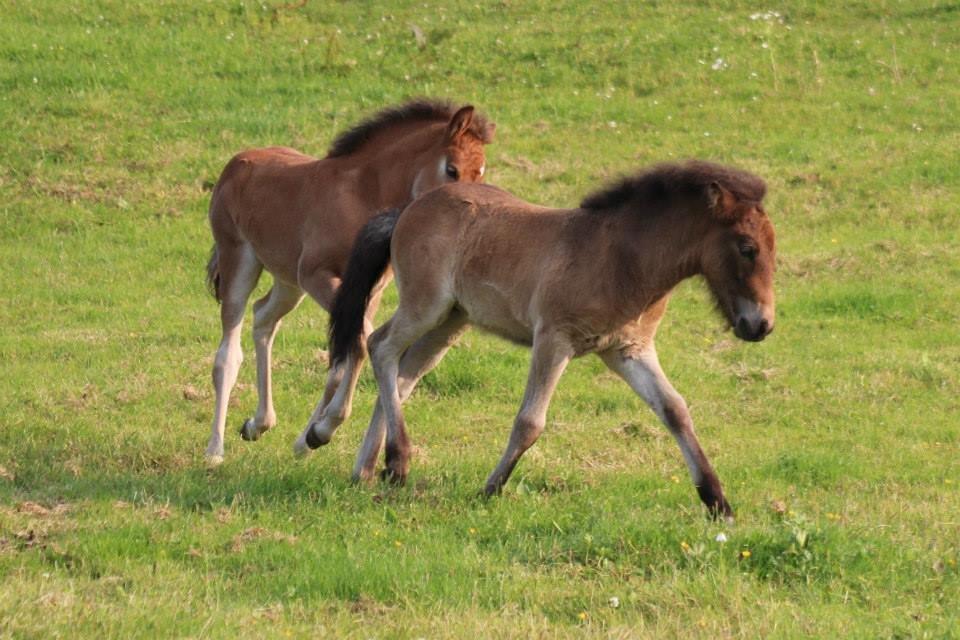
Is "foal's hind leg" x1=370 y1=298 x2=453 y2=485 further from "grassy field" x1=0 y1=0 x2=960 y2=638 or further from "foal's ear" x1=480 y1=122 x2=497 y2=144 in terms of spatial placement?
"foal's ear" x1=480 y1=122 x2=497 y2=144

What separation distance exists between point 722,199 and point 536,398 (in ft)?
4.60

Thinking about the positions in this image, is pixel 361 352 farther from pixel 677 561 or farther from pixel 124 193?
pixel 124 193

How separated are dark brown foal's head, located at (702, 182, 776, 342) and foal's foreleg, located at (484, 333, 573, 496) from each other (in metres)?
0.90

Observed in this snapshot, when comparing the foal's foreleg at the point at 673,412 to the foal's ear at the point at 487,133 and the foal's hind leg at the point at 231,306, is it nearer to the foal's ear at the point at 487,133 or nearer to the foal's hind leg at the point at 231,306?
the foal's ear at the point at 487,133

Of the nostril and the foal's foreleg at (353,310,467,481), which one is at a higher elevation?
the nostril

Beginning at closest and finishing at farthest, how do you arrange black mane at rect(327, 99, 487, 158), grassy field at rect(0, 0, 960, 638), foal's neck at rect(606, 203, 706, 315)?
grassy field at rect(0, 0, 960, 638) < foal's neck at rect(606, 203, 706, 315) < black mane at rect(327, 99, 487, 158)

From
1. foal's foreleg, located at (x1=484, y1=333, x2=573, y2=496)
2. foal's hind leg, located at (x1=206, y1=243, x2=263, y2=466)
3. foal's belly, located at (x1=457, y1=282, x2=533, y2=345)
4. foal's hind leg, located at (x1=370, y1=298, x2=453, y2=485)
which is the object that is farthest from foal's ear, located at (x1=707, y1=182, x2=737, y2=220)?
foal's hind leg, located at (x1=206, y1=243, x2=263, y2=466)

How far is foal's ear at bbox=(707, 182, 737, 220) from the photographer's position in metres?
7.00

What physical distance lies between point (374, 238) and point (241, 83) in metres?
10.8

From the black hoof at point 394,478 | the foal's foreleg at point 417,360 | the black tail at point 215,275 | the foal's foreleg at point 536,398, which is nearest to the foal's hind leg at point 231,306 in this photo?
the black tail at point 215,275

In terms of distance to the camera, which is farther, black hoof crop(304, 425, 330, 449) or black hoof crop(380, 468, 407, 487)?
black hoof crop(304, 425, 330, 449)

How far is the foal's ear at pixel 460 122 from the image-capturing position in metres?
8.80

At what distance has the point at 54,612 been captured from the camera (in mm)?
5219

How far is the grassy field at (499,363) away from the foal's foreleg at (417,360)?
1.24ft
